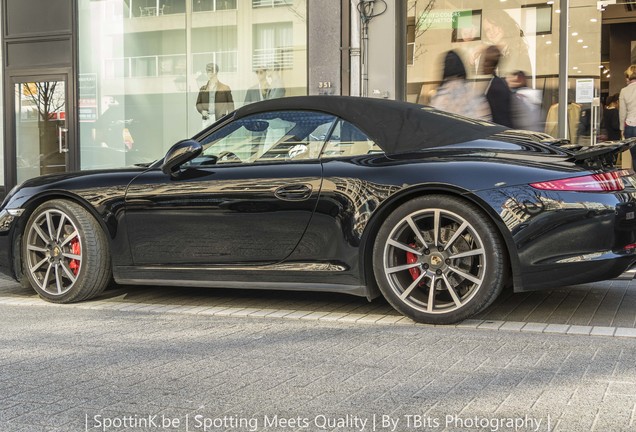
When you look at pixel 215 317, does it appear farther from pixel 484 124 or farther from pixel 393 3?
pixel 393 3

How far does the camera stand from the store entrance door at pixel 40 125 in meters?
13.1

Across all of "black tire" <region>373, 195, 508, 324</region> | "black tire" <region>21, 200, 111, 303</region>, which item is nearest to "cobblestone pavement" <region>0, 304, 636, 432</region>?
"black tire" <region>373, 195, 508, 324</region>

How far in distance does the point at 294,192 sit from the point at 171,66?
8080 millimetres

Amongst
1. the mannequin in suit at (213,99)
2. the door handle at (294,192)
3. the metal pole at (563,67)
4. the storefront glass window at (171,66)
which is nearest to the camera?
the door handle at (294,192)

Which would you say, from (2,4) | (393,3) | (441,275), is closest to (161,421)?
(441,275)

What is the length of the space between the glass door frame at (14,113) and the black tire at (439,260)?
905 cm

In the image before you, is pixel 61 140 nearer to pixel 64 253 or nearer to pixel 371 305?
pixel 64 253

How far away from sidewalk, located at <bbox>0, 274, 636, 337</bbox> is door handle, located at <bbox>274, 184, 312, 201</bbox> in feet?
2.48

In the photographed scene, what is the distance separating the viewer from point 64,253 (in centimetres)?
581

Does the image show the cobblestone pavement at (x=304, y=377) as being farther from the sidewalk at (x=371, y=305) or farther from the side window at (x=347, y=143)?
the side window at (x=347, y=143)

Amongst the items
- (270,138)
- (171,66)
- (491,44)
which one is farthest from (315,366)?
(171,66)

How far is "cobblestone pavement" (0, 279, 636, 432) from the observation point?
322 centimetres

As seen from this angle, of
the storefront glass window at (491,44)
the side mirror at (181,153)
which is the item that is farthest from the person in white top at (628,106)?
the side mirror at (181,153)

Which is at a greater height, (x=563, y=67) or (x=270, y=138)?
(x=563, y=67)
